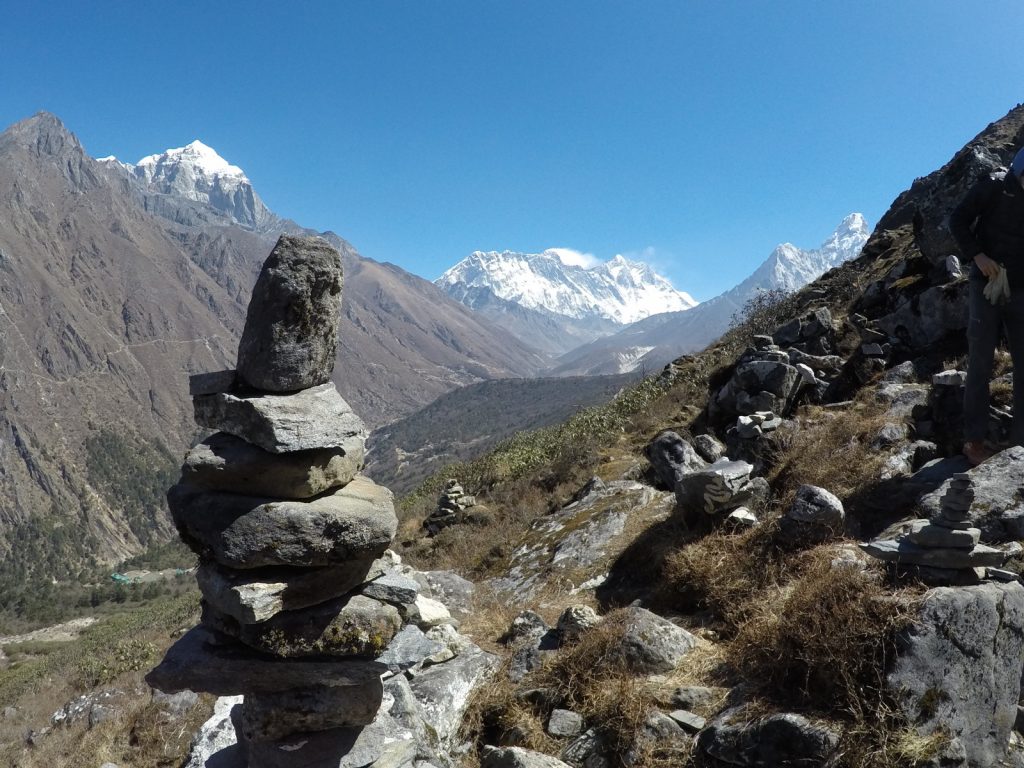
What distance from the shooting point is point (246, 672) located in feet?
20.1

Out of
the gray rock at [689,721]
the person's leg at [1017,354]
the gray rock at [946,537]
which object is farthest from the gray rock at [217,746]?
the person's leg at [1017,354]

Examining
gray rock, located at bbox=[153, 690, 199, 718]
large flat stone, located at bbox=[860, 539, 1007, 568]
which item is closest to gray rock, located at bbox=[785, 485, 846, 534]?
large flat stone, located at bbox=[860, 539, 1007, 568]

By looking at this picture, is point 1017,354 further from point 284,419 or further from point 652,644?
point 284,419

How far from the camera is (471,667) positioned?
873cm

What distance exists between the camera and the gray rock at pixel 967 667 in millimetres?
5035

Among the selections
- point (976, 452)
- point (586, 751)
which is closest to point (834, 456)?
point (976, 452)

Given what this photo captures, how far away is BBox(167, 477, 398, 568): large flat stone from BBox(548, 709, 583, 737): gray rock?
3.05m

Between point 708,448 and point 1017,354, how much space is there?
285 inches

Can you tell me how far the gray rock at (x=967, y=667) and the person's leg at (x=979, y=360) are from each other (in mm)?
3724

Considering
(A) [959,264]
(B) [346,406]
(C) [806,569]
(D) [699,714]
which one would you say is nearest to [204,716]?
(B) [346,406]

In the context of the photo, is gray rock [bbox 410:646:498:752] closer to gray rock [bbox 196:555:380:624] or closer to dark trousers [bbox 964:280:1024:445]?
gray rock [bbox 196:555:380:624]

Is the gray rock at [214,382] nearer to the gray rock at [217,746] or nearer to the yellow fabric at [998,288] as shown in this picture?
the gray rock at [217,746]

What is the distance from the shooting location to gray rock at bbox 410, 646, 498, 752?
7668mm

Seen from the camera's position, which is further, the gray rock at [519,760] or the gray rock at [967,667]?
the gray rock at [519,760]
